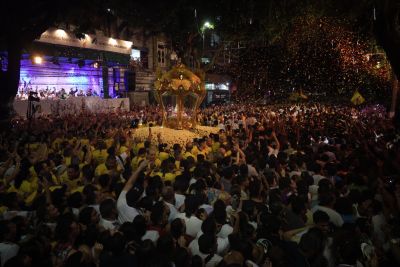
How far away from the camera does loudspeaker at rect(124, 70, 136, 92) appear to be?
94.4 ft

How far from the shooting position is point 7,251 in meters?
3.97

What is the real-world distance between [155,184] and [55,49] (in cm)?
1736

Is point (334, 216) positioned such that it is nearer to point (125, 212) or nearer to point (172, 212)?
point (172, 212)

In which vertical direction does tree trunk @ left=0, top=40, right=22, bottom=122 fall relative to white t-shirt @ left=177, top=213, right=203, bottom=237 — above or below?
above

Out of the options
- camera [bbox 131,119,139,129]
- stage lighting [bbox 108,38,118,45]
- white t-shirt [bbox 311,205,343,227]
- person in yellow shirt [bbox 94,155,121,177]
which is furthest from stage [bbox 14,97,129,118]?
white t-shirt [bbox 311,205,343,227]

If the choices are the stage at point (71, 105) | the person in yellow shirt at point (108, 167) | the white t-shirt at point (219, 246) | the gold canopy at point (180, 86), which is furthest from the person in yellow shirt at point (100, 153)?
the stage at point (71, 105)

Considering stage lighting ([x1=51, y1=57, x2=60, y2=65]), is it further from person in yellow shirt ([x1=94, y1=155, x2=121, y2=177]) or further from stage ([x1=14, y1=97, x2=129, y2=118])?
person in yellow shirt ([x1=94, y1=155, x2=121, y2=177])

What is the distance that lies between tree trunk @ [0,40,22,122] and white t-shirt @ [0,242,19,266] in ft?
28.6

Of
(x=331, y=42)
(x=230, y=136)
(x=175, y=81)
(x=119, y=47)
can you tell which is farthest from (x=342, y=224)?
(x=119, y=47)

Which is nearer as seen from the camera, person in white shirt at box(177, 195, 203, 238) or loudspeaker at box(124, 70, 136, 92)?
person in white shirt at box(177, 195, 203, 238)

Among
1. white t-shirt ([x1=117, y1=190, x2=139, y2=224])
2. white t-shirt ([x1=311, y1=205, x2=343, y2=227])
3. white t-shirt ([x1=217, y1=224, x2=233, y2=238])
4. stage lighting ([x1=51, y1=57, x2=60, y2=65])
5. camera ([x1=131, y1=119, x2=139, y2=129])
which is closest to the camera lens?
white t-shirt ([x1=217, y1=224, x2=233, y2=238])

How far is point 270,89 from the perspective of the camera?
20.0 meters

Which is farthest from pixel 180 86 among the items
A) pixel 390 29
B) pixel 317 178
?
pixel 317 178

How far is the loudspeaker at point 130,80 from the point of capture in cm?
2877
